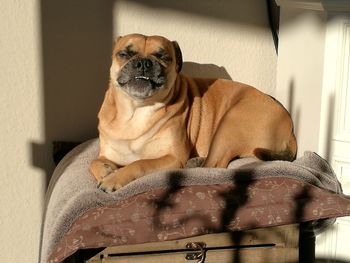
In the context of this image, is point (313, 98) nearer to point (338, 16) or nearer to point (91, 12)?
point (338, 16)

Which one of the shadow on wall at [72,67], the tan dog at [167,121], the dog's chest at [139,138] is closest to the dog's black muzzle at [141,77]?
the tan dog at [167,121]

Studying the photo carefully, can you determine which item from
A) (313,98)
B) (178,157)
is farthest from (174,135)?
(313,98)

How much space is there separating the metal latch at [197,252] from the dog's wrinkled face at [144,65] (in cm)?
66

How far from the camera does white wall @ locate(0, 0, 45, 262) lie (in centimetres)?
291

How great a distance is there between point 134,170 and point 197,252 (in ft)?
1.42

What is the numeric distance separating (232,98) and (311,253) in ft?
2.65

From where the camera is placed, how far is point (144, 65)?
2510mm

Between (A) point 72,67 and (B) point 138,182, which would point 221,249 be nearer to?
(B) point 138,182

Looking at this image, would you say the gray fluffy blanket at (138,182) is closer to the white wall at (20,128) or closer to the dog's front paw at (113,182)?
the dog's front paw at (113,182)

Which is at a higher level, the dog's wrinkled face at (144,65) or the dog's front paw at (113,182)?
the dog's wrinkled face at (144,65)

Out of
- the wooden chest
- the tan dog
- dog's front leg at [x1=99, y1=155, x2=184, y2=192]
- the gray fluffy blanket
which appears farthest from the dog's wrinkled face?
the wooden chest

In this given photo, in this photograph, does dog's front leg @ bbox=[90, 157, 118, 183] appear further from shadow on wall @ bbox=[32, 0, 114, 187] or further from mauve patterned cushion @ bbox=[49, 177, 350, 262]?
shadow on wall @ bbox=[32, 0, 114, 187]

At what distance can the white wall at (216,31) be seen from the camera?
313 centimetres

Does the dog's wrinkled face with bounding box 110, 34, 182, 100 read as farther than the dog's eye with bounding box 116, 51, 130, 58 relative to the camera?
No
